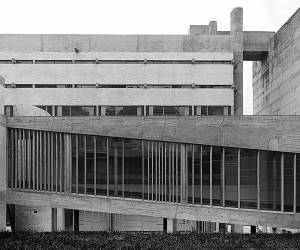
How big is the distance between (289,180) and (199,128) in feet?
20.6

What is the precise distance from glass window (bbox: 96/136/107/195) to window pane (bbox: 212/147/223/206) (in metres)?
6.82

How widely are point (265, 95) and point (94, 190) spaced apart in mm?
41293

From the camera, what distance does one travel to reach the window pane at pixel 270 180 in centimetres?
3127

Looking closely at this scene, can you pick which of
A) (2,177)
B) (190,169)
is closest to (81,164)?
(2,177)

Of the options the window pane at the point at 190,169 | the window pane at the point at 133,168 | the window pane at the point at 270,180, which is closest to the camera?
the window pane at the point at 270,180

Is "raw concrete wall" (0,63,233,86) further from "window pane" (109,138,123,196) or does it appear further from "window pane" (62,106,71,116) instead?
"window pane" (109,138,123,196)

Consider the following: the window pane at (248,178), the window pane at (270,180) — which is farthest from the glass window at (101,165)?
the window pane at (270,180)

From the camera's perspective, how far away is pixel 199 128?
105 feet

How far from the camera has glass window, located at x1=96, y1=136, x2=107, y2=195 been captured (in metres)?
32.6

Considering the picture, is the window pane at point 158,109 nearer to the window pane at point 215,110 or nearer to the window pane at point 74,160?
the window pane at point 215,110

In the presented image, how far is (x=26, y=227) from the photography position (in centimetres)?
3322

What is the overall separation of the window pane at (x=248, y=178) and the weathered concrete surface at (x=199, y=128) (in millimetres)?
586

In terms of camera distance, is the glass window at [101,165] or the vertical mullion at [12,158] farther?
the vertical mullion at [12,158]

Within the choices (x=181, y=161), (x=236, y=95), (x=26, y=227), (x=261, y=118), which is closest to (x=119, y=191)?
(x=181, y=161)
